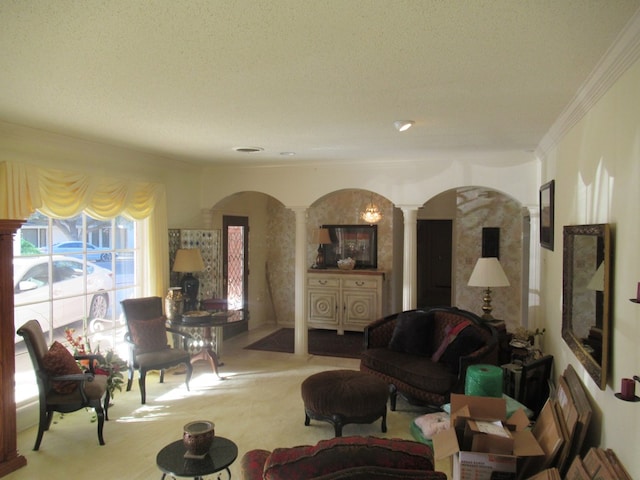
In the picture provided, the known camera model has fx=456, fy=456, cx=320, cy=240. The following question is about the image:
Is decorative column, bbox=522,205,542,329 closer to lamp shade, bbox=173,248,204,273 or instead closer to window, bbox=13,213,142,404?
lamp shade, bbox=173,248,204,273

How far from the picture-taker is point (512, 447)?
233 centimetres

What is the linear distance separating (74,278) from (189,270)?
1.29m

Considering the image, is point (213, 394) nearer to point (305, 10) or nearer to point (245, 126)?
point (245, 126)

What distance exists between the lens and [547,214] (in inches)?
158

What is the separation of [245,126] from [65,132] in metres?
1.66

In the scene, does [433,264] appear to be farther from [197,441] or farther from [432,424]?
[197,441]

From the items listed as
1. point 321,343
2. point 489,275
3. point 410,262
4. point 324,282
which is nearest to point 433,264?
point 324,282

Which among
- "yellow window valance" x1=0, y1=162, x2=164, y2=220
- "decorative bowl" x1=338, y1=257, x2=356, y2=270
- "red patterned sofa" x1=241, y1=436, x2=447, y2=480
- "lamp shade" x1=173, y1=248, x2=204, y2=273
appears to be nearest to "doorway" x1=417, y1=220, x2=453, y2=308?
"decorative bowl" x1=338, y1=257, x2=356, y2=270

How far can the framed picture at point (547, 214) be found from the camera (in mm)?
3801

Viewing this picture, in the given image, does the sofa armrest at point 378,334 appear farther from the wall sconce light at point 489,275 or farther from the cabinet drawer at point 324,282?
the cabinet drawer at point 324,282

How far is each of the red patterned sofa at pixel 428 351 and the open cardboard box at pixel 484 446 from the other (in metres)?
1.30

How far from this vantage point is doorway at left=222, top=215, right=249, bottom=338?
6.91 metres

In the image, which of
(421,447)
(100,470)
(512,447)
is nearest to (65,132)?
(100,470)

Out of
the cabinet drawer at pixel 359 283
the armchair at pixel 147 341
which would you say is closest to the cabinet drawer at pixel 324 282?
the cabinet drawer at pixel 359 283
